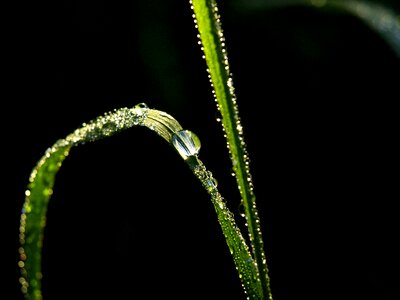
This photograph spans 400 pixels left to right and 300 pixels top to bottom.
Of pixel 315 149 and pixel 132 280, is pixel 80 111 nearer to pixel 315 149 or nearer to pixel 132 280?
pixel 132 280

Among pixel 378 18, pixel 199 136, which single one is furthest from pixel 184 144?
Answer: pixel 199 136

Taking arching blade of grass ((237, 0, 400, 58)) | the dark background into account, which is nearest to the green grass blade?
arching blade of grass ((237, 0, 400, 58))

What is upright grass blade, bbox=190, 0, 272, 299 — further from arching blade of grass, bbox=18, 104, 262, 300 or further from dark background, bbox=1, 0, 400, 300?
dark background, bbox=1, 0, 400, 300

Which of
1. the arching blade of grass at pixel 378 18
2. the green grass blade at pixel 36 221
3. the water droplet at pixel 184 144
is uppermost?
the arching blade of grass at pixel 378 18

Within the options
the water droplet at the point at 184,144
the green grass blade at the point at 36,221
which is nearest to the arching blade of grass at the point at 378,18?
the water droplet at the point at 184,144

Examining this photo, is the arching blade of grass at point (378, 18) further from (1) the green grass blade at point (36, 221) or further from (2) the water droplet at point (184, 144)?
(1) the green grass blade at point (36, 221)
